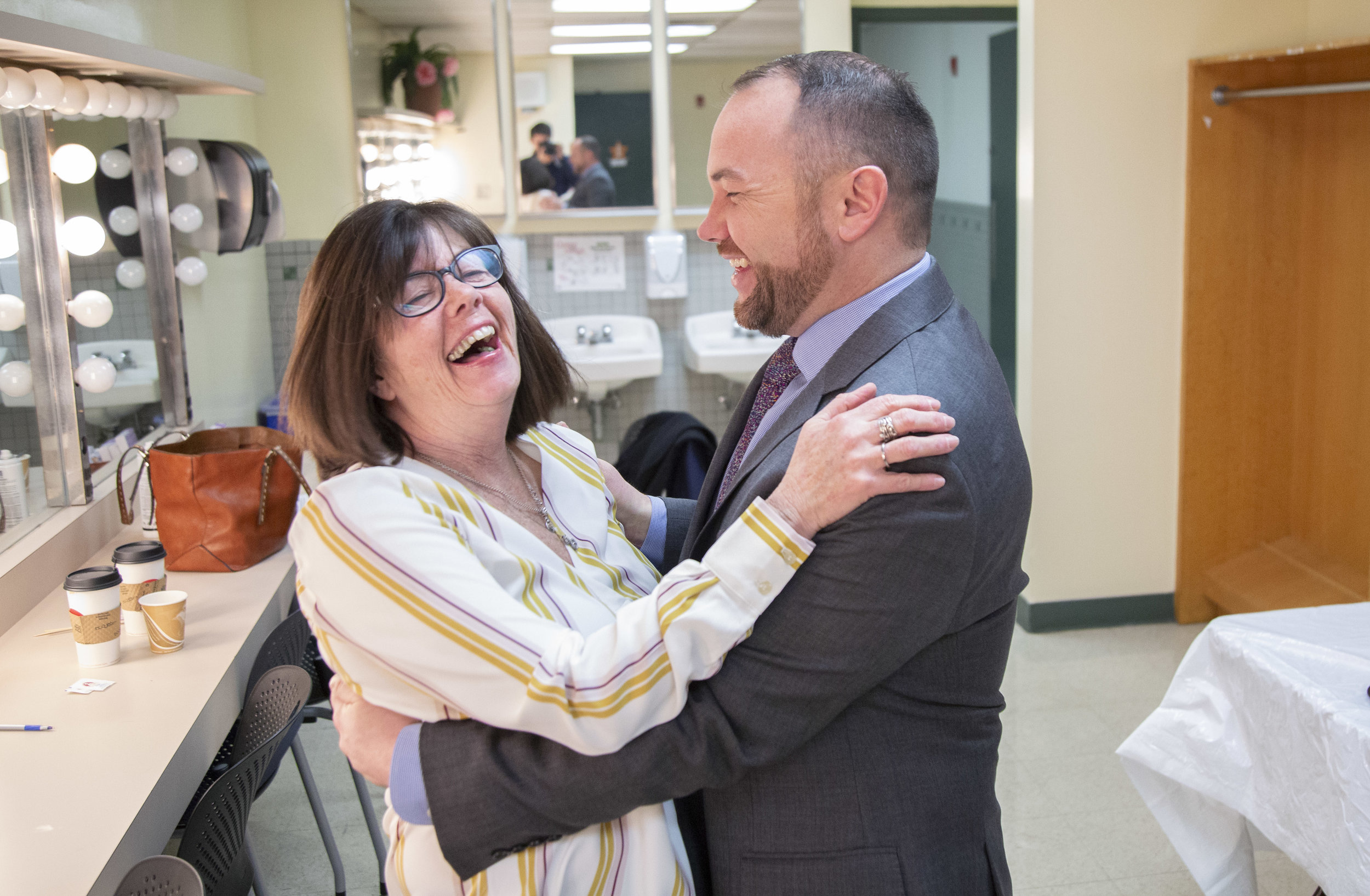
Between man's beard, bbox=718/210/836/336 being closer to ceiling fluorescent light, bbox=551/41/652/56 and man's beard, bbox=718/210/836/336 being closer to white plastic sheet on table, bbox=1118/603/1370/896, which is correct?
white plastic sheet on table, bbox=1118/603/1370/896

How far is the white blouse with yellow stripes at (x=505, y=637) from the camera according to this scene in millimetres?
1122

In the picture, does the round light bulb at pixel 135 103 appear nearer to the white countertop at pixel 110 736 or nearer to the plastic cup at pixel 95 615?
the white countertop at pixel 110 736

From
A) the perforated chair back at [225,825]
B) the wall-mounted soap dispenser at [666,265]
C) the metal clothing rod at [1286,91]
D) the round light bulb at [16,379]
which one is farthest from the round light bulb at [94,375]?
the metal clothing rod at [1286,91]

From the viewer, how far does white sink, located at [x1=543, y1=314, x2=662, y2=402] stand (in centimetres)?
520

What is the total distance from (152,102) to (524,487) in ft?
7.66

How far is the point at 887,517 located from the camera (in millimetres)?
1138

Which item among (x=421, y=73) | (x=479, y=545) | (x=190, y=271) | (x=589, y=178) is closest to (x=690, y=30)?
(x=589, y=178)

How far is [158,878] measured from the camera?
4.75ft

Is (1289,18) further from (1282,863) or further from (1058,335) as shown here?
(1282,863)

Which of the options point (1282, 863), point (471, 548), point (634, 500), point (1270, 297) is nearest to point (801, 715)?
point (471, 548)

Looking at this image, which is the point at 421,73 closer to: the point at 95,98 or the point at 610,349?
the point at 610,349

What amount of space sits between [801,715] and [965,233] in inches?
208

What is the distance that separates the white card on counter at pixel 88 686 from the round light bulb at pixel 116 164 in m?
1.78

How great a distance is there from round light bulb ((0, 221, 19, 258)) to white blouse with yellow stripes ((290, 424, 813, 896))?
6.05 feet
